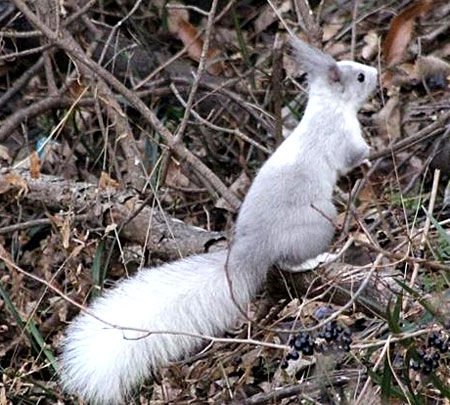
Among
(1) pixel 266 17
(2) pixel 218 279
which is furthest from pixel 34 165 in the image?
(1) pixel 266 17

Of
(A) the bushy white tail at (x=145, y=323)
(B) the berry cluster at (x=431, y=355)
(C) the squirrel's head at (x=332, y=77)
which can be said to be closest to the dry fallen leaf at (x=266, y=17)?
(C) the squirrel's head at (x=332, y=77)

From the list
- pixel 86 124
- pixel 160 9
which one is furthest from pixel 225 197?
pixel 160 9

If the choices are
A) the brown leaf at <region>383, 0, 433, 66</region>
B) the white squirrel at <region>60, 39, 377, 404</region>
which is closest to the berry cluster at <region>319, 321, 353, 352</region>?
the white squirrel at <region>60, 39, 377, 404</region>

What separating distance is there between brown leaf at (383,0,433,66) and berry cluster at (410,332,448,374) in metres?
2.52

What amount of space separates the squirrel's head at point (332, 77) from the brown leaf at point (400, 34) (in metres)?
1.41

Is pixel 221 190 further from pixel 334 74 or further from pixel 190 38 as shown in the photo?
pixel 190 38

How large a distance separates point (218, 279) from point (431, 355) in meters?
0.85

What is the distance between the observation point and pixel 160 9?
692 cm

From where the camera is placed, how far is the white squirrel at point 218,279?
13.0 ft

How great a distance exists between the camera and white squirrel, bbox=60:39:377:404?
396cm

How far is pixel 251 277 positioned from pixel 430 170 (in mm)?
1893

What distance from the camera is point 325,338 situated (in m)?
3.70

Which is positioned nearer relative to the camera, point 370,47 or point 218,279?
point 218,279

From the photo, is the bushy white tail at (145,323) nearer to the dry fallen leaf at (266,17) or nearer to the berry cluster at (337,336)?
the berry cluster at (337,336)
